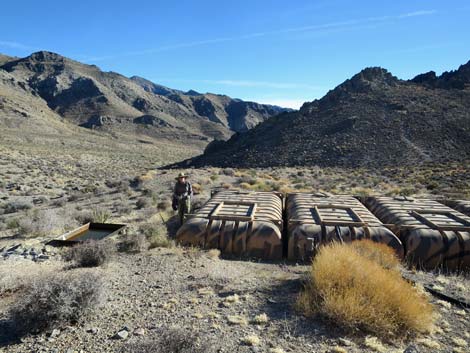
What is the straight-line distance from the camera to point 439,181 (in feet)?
84.7

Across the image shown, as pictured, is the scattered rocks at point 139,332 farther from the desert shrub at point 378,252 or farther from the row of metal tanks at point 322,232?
the desert shrub at point 378,252

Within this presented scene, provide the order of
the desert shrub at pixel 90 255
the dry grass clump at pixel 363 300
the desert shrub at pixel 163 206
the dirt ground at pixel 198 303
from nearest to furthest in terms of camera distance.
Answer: the dirt ground at pixel 198 303, the dry grass clump at pixel 363 300, the desert shrub at pixel 90 255, the desert shrub at pixel 163 206

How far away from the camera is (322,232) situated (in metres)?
8.30

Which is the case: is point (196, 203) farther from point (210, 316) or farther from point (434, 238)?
point (210, 316)

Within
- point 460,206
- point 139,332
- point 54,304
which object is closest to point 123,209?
point 54,304

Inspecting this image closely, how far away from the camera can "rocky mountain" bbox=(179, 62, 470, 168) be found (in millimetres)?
42125

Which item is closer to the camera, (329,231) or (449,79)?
(329,231)

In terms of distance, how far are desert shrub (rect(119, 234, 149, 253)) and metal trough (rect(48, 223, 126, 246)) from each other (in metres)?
1.11

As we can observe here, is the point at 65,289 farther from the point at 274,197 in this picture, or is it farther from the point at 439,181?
the point at 439,181

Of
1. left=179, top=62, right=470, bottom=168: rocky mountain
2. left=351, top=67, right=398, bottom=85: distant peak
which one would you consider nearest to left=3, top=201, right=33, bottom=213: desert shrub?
left=179, top=62, right=470, bottom=168: rocky mountain

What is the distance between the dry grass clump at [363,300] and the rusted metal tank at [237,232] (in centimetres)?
239

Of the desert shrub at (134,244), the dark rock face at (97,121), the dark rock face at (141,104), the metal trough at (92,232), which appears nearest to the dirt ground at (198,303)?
Answer: the desert shrub at (134,244)

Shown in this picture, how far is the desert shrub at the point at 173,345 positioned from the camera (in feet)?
13.0

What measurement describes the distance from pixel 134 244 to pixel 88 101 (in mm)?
120476
